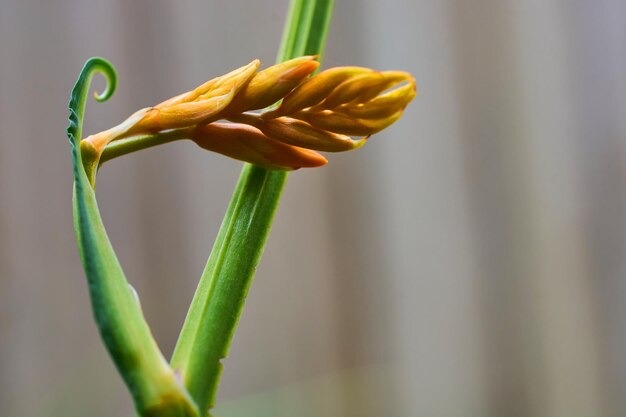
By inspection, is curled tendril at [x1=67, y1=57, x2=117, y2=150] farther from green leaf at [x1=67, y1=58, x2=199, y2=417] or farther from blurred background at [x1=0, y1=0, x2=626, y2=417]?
blurred background at [x1=0, y1=0, x2=626, y2=417]

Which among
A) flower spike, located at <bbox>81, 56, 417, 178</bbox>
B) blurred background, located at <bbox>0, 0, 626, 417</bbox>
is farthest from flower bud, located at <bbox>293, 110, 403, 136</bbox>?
blurred background, located at <bbox>0, 0, 626, 417</bbox>

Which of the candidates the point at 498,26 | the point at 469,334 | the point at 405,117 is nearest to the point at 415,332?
the point at 469,334

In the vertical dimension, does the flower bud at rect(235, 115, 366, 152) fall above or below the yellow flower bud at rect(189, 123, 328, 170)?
above

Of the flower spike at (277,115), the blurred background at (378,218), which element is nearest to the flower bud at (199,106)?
the flower spike at (277,115)

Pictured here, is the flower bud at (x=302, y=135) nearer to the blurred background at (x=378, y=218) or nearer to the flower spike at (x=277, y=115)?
the flower spike at (x=277, y=115)

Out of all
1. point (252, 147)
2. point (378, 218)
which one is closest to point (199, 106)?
point (252, 147)

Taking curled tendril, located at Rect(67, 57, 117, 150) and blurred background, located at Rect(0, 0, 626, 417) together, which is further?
blurred background, located at Rect(0, 0, 626, 417)

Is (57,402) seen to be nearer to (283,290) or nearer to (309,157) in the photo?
(283,290)
